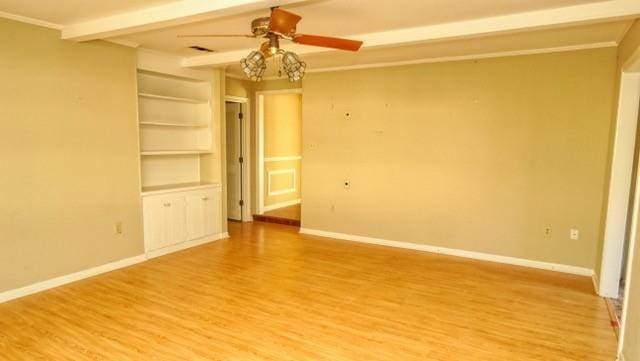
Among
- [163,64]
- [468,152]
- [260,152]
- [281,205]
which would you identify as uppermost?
[163,64]

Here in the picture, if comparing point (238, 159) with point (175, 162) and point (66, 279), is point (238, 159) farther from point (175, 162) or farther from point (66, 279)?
point (66, 279)

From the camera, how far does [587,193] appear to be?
4.38m

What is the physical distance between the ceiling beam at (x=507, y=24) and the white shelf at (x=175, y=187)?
7.65 ft

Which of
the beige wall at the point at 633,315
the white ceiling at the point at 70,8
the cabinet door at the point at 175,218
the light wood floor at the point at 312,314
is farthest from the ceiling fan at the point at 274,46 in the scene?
the cabinet door at the point at 175,218

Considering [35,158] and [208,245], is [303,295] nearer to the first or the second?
[208,245]

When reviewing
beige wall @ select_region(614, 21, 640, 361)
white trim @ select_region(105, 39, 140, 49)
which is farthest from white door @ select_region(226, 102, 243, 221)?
beige wall @ select_region(614, 21, 640, 361)

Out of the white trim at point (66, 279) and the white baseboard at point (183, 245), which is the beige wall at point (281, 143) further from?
the white trim at point (66, 279)

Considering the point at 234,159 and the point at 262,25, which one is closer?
the point at 262,25

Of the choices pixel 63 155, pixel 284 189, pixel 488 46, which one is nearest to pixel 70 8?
pixel 63 155

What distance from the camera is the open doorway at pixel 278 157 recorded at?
7.16m

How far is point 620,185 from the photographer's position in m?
A: 3.64

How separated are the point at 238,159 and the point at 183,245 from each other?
7.42ft

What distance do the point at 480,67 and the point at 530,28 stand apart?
1.61 m

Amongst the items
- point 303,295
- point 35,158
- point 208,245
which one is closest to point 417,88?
point 303,295
